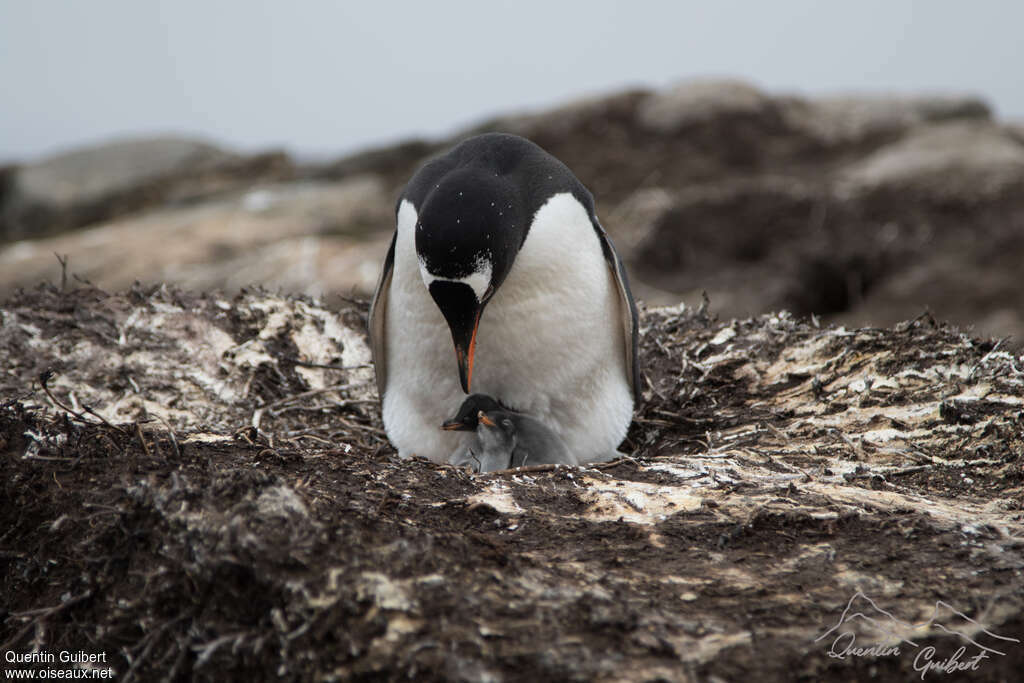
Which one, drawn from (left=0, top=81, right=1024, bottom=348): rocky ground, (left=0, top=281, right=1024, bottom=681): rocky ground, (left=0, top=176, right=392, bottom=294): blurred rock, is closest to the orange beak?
(left=0, top=281, right=1024, bottom=681): rocky ground

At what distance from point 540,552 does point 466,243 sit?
107 centimetres

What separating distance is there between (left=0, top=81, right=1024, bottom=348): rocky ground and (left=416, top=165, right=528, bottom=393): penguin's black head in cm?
431

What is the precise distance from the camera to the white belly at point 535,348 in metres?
3.32

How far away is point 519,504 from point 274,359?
7.37 feet

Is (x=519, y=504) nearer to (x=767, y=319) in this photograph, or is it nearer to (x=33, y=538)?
(x=33, y=538)

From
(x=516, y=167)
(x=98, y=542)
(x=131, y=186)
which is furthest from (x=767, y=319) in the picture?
(x=131, y=186)

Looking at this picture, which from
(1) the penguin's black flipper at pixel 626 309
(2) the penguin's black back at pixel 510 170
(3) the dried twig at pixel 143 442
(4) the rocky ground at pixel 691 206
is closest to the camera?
(3) the dried twig at pixel 143 442

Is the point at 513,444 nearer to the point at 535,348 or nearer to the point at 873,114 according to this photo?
the point at 535,348

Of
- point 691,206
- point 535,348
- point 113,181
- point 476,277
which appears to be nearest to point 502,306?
point 535,348

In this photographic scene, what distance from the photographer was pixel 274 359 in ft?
14.3

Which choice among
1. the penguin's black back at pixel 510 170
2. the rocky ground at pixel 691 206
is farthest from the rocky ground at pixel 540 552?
the rocky ground at pixel 691 206

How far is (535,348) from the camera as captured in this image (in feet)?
11.3

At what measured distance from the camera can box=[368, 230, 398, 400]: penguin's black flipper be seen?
12.4 feet
